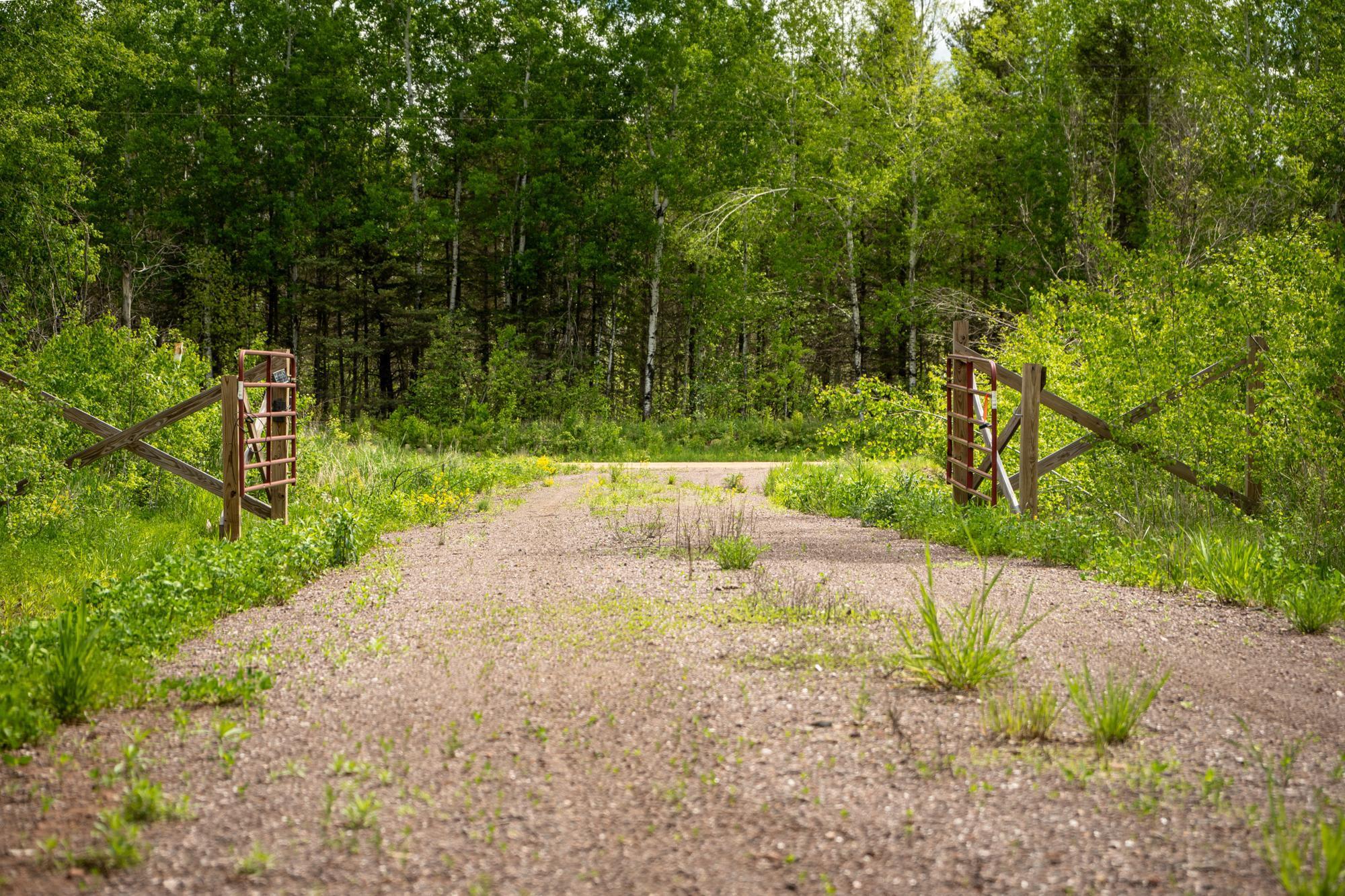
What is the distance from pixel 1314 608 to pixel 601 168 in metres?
27.2

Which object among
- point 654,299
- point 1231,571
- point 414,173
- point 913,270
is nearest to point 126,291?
point 414,173

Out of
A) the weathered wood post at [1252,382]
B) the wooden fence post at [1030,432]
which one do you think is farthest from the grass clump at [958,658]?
the weathered wood post at [1252,382]

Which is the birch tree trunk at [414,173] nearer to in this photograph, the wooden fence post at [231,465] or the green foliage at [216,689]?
the wooden fence post at [231,465]

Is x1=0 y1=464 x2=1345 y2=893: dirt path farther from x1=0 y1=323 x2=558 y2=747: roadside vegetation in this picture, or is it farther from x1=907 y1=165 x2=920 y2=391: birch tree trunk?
x1=907 y1=165 x2=920 y2=391: birch tree trunk

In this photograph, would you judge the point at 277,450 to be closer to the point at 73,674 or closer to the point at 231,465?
the point at 231,465

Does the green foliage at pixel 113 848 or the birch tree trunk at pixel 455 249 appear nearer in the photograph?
the green foliage at pixel 113 848

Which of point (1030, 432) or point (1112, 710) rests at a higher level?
point (1030, 432)

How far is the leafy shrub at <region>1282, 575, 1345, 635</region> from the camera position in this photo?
235 inches

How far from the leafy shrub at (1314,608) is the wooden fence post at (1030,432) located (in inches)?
139

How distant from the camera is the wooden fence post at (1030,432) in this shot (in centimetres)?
991

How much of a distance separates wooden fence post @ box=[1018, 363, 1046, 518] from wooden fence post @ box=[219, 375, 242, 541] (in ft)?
23.9

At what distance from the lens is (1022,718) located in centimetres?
429

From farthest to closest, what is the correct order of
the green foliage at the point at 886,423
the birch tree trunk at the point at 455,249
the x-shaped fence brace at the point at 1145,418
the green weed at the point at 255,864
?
the birch tree trunk at the point at 455,249, the green foliage at the point at 886,423, the x-shaped fence brace at the point at 1145,418, the green weed at the point at 255,864

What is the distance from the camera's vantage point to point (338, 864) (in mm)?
3246
